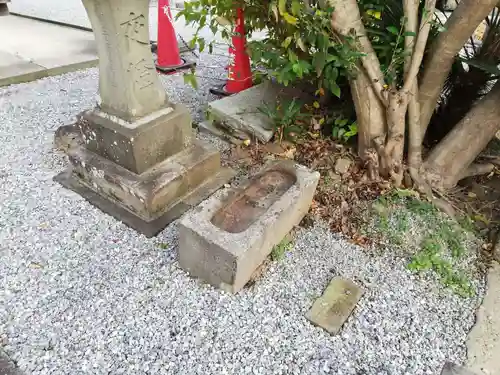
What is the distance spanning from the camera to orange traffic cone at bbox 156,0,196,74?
13.8 feet

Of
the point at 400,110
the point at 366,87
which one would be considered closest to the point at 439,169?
the point at 400,110

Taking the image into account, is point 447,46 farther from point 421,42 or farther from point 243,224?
point 243,224

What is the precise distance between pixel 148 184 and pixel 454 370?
70.6 inches

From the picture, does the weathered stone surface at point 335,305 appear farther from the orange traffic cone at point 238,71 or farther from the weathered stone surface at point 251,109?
the orange traffic cone at point 238,71

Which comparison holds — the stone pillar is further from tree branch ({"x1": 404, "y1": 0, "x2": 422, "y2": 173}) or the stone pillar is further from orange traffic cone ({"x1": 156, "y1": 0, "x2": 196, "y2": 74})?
tree branch ({"x1": 404, "y1": 0, "x2": 422, "y2": 173})

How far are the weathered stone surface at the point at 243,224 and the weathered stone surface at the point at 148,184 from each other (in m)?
0.43

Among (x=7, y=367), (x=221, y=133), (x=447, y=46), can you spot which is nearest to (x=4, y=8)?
(x=221, y=133)

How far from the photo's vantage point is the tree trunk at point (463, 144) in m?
2.47

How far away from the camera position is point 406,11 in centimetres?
220

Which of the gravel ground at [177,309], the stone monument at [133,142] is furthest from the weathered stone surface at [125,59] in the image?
the gravel ground at [177,309]

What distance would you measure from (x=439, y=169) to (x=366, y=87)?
0.77m

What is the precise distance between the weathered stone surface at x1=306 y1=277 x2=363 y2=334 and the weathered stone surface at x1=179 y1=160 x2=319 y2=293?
37cm

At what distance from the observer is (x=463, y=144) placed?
99.7 inches

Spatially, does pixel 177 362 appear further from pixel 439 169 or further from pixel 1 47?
pixel 1 47
